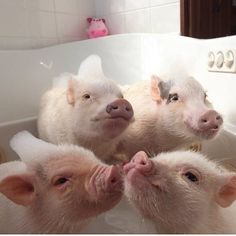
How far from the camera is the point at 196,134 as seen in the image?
1.05 metres

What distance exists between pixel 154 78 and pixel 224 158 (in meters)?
0.34

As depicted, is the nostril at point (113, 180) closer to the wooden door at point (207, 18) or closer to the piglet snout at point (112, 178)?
the piglet snout at point (112, 178)

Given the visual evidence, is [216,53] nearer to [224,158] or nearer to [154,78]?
[154,78]

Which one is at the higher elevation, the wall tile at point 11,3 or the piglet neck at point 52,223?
the wall tile at point 11,3

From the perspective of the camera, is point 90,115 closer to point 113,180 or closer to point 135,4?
point 113,180

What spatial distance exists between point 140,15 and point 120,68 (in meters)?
0.52

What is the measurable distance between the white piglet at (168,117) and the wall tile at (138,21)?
109 cm

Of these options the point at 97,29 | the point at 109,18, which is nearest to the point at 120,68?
the point at 97,29

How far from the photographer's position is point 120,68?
1938 mm

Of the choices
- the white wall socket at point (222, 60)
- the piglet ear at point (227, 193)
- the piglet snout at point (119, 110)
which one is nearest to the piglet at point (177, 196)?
the piglet ear at point (227, 193)

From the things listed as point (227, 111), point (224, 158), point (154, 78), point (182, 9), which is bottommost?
point (224, 158)


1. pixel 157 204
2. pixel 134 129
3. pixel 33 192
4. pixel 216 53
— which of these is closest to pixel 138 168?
pixel 157 204

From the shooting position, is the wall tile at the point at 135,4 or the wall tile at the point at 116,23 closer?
the wall tile at the point at 135,4

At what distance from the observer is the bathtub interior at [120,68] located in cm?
133
